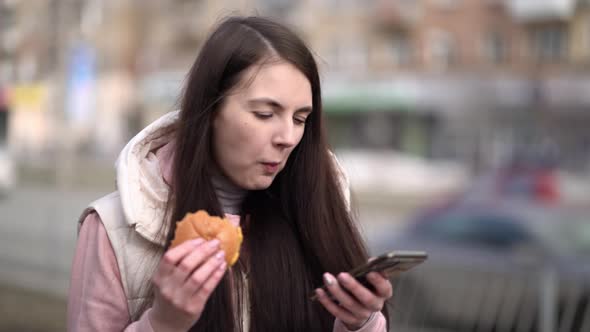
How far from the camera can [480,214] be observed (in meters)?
7.97

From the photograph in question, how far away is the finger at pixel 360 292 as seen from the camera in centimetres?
152

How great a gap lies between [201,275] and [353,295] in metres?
0.34

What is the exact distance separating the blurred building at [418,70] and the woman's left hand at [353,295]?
19.8 metres

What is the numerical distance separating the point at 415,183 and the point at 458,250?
1864cm

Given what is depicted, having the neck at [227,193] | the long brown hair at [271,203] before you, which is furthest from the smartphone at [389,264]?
the neck at [227,193]

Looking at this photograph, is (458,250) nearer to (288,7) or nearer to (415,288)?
(415,288)

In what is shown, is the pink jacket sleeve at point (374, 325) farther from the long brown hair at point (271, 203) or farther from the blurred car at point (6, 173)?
the blurred car at point (6, 173)

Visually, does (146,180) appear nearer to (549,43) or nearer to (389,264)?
(389,264)

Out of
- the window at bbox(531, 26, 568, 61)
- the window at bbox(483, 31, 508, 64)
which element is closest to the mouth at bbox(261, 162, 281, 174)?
the window at bbox(531, 26, 568, 61)

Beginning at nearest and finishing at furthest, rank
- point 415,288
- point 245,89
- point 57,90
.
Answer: point 245,89 < point 415,288 < point 57,90

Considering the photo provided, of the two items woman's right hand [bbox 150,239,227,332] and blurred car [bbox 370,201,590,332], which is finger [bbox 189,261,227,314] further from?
blurred car [bbox 370,201,590,332]

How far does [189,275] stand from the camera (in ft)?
4.51

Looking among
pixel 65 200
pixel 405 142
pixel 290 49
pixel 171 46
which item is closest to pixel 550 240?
pixel 65 200

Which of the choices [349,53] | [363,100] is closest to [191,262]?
[363,100]
